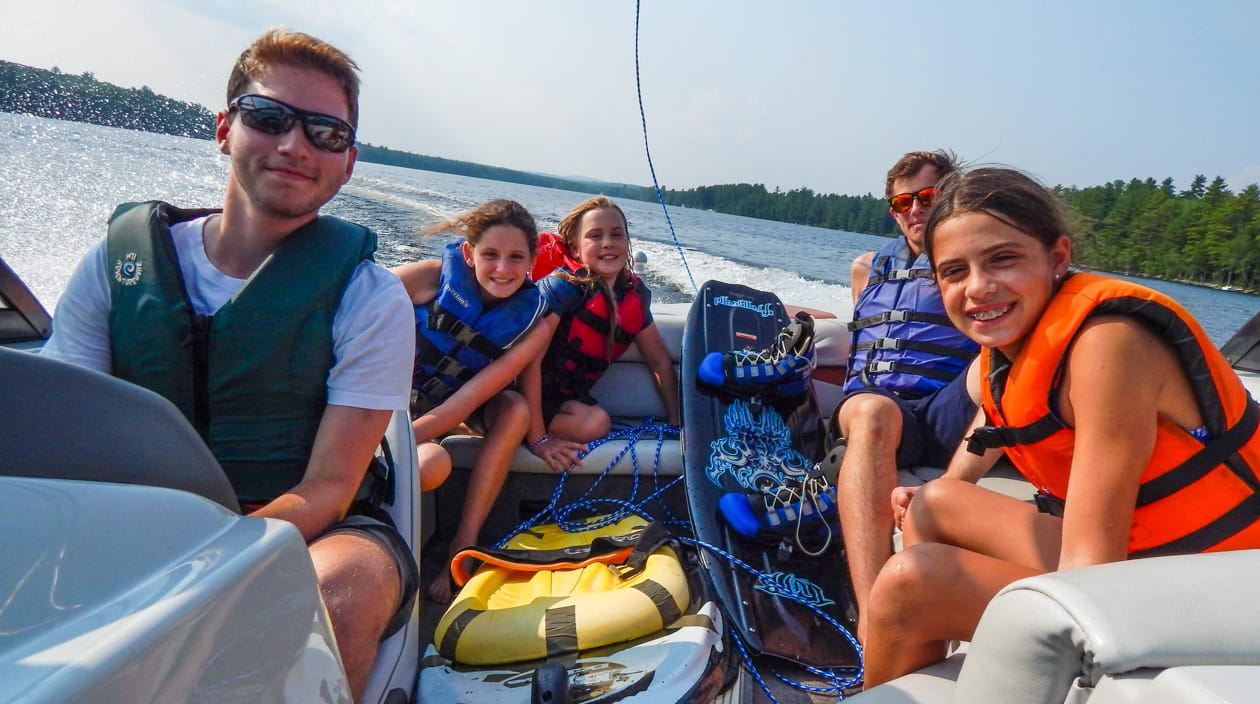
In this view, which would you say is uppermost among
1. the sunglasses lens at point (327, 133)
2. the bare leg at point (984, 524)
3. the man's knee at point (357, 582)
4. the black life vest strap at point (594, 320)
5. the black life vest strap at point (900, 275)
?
the sunglasses lens at point (327, 133)

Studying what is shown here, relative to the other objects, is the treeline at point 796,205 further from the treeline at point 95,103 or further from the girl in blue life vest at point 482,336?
the girl in blue life vest at point 482,336

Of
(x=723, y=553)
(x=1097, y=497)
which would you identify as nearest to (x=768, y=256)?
(x=723, y=553)

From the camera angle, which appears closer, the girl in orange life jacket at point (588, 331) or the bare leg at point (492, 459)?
the bare leg at point (492, 459)

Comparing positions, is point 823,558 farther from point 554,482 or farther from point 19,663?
point 19,663

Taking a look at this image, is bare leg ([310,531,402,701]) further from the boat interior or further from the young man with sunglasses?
the boat interior

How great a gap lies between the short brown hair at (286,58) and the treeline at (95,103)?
748 centimetres

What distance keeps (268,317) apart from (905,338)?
218cm

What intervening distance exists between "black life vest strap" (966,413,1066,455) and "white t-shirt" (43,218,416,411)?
1.21 m

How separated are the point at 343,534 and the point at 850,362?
87.3 inches

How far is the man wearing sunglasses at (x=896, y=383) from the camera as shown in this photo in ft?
7.13

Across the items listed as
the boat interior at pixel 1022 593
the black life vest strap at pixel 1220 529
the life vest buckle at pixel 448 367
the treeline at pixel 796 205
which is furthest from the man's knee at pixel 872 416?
the treeline at pixel 796 205

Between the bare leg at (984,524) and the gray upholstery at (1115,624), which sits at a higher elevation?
the gray upholstery at (1115,624)

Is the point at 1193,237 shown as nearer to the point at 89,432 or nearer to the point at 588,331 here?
the point at 588,331

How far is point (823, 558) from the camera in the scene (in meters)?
2.45
